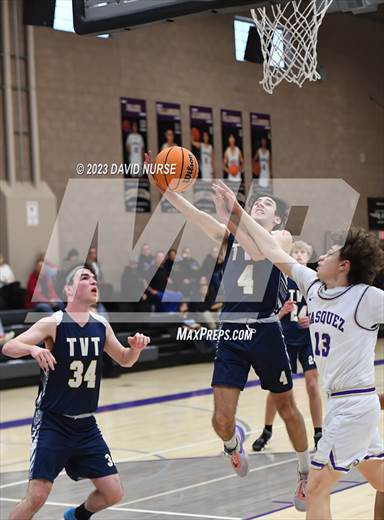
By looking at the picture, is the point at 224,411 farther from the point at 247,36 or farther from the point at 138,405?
the point at 247,36

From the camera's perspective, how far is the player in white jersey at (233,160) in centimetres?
1822

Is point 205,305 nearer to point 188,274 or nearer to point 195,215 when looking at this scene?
point 188,274

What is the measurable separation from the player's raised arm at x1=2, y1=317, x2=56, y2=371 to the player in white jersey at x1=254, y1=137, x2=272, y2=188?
1391 centimetres

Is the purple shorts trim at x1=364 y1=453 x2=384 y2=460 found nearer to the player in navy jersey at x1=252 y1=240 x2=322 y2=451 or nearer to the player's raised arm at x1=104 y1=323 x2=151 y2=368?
the player's raised arm at x1=104 y1=323 x2=151 y2=368

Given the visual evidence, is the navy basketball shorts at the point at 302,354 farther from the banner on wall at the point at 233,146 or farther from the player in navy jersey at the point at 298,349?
the banner on wall at the point at 233,146

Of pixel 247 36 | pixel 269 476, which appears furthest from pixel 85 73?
pixel 269 476

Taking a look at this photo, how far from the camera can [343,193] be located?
2067cm

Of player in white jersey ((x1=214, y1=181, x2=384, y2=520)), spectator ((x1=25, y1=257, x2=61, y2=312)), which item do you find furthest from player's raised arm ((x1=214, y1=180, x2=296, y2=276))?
spectator ((x1=25, y1=257, x2=61, y2=312))

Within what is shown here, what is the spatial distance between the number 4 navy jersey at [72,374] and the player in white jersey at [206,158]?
42.2 ft

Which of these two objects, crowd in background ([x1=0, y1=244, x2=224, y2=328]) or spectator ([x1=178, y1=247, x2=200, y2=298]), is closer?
crowd in background ([x1=0, y1=244, x2=224, y2=328])

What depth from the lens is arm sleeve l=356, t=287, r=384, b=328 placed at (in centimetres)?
411

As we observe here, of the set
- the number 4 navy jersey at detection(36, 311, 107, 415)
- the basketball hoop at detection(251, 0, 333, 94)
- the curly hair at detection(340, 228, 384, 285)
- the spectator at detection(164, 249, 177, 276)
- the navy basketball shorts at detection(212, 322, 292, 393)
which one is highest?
the basketball hoop at detection(251, 0, 333, 94)

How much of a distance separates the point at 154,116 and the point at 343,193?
5535 mm

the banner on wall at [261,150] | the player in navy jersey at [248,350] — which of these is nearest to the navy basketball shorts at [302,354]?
the player in navy jersey at [248,350]
